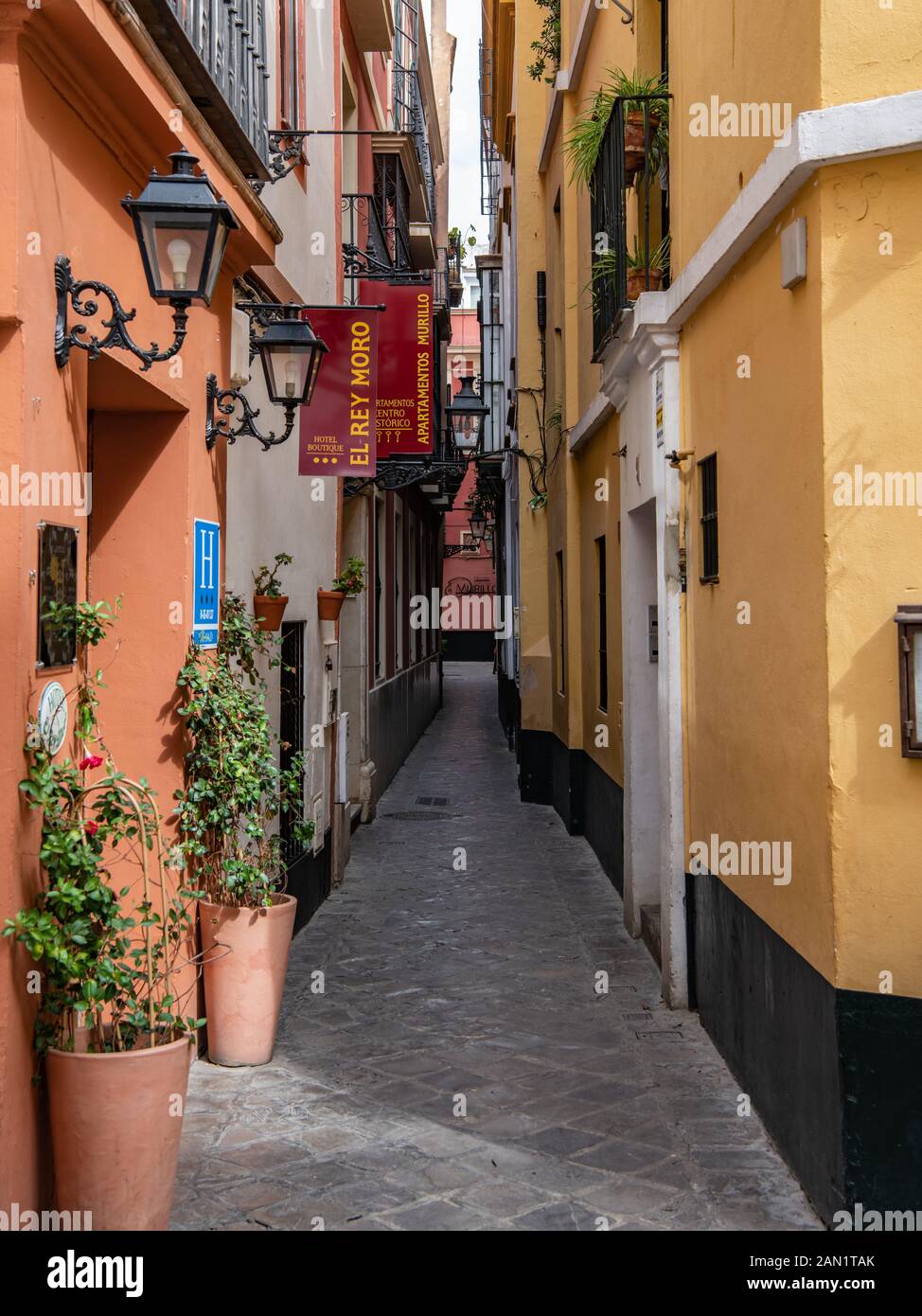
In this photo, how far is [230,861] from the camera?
566 centimetres

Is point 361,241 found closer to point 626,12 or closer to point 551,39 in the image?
point 551,39

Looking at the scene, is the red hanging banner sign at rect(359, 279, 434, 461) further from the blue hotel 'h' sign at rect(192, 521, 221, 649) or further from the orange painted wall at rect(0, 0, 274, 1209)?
the blue hotel 'h' sign at rect(192, 521, 221, 649)

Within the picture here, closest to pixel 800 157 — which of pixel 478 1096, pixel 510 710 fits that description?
pixel 478 1096

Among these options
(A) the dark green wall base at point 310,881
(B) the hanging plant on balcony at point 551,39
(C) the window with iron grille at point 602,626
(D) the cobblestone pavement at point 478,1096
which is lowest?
(D) the cobblestone pavement at point 478,1096

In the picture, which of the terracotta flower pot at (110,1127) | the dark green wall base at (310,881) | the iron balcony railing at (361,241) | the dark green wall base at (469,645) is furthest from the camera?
the dark green wall base at (469,645)

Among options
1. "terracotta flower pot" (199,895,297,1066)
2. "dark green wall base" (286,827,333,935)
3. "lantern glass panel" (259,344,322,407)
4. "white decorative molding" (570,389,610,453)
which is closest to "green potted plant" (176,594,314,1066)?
"terracotta flower pot" (199,895,297,1066)

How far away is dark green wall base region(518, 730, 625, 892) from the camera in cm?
966

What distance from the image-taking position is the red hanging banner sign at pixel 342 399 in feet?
27.0

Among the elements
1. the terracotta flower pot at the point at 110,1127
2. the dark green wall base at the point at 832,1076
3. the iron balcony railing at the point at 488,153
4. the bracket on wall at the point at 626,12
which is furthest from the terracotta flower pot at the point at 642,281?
the iron balcony railing at the point at 488,153

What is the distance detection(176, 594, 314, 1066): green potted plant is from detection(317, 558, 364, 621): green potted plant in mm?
3389

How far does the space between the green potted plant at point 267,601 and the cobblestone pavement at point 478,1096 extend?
7.09 ft

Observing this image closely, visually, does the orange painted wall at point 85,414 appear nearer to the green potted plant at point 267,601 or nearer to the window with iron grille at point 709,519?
the green potted plant at point 267,601

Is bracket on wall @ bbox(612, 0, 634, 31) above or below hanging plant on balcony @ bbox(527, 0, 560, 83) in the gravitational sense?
below

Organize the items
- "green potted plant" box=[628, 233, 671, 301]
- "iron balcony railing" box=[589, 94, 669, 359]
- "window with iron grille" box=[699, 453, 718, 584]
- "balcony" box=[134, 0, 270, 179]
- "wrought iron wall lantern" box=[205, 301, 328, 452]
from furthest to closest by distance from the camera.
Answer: "green potted plant" box=[628, 233, 671, 301] < "iron balcony railing" box=[589, 94, 669, 359] < "wrought iron wall lantern" box=[205, 301, 328, 452] < "window with iron grille" box=[699, 453, 718, 584] < "balcony" box=[134, 0, 270, 179]
